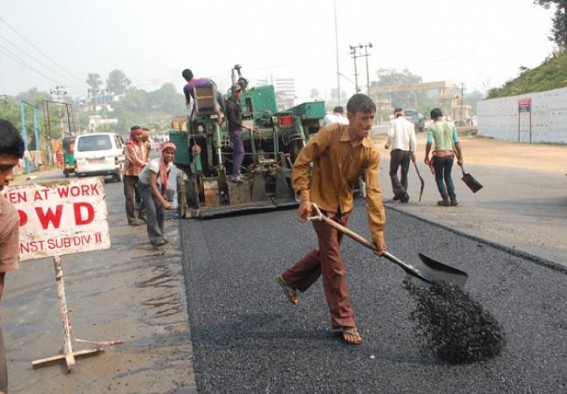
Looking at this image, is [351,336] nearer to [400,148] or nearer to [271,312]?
[271,312]

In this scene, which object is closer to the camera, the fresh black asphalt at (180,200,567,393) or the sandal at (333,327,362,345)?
the fresh black asphalt at (180,200,567,393)

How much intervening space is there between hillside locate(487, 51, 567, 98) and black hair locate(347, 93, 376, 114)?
24593 mm

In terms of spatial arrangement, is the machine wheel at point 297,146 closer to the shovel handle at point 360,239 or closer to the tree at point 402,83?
the shovel handle at point 360,239

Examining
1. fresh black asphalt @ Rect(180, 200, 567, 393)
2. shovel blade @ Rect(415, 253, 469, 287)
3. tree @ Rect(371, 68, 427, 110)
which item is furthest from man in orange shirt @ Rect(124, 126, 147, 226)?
tree @ Rect(371, 68, 427, 110)

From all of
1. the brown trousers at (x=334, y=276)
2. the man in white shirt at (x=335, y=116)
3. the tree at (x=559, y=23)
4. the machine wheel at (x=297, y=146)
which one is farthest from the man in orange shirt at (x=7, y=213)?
the tree at (x=559, y=23)

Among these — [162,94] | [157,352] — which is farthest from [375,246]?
[162,94]

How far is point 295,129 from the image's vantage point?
33.3 ft

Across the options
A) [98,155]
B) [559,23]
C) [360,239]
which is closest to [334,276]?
[360,239]

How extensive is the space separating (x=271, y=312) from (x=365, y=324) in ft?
2.58

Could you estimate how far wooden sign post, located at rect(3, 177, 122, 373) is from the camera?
377cm

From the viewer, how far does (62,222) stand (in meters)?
3.90

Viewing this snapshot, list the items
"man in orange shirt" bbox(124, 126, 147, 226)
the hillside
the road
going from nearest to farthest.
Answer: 1. the road
2. "man in orange shirt" bbox(124, 126, 147, 226)
3. the hillside

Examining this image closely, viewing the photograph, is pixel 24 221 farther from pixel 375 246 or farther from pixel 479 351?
pixel 479 351

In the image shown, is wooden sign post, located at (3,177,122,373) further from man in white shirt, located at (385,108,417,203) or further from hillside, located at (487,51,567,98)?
hillside, located at (487,51,567,98)
